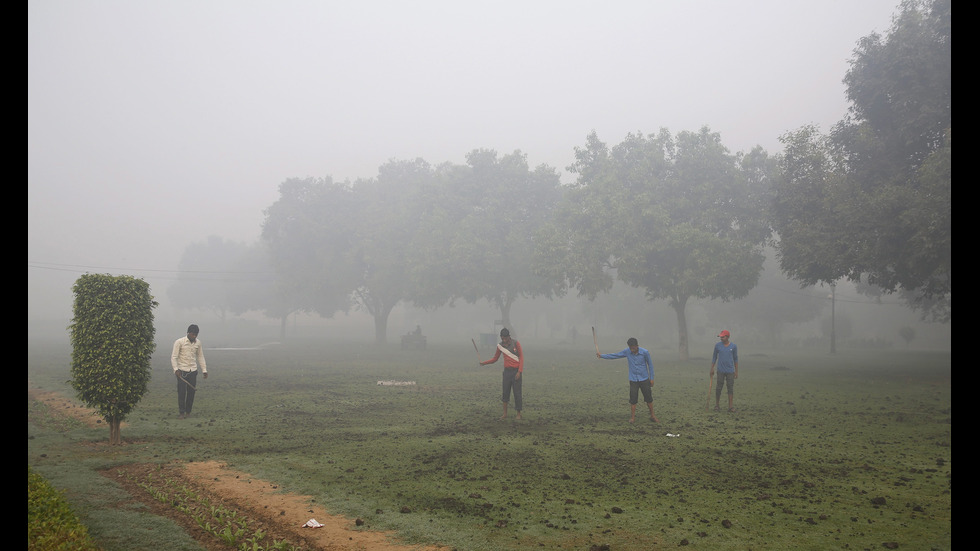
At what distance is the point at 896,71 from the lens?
982 inches

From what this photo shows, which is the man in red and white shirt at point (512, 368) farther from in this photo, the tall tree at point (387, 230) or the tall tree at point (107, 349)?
the tall tree at point (387, 230)

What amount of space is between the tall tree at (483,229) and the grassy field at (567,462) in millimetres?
25307

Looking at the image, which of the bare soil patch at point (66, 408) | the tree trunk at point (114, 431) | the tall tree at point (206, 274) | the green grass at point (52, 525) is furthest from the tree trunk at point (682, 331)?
the tall tree at point (206, 274)

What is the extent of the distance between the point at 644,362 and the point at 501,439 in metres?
4.54

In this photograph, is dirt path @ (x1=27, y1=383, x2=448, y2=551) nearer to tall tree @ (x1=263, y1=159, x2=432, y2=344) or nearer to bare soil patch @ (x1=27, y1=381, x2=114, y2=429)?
bare soil patch @ (x1=27, y1=381, x2=114, y2=429)

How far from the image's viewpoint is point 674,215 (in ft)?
127

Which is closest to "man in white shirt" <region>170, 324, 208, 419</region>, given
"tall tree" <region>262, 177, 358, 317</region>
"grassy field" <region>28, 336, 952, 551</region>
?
"grassy field" <region>28, 336, 952, 551</region>

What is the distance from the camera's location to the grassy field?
24.5 feet

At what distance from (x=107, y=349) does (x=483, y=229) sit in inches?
1408

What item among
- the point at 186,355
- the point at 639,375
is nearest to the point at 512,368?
the point at 639,375

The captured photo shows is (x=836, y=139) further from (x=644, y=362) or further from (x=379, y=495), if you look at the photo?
(x=379, y=495)
